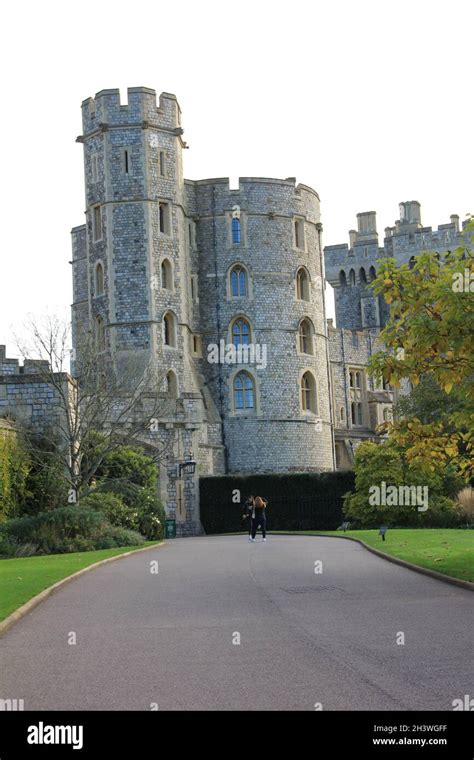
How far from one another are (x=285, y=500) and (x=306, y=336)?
11527 millimetres

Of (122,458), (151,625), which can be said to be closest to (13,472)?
(122,458)

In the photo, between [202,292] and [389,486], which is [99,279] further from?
[389,486]

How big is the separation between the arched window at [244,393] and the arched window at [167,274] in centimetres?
632

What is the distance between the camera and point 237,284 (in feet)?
190

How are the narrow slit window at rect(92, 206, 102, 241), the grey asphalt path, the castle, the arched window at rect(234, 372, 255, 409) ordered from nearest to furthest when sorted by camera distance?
the grey asphalt path → the castle → the narrow slit window at rect(92, 206, 102, 241) → the arched window at rect(234, 372, 255, 409)

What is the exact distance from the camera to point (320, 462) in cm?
5769

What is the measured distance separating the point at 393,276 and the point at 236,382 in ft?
129

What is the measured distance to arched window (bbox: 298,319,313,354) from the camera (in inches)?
2320

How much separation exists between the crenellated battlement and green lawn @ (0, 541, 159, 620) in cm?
2806

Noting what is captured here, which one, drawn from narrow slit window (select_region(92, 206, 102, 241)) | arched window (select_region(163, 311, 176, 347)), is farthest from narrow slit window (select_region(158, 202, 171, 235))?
arched window (select_region(163, 311, 176, 347))

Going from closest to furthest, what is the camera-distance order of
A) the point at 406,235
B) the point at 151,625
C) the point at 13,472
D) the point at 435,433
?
the point at 151,625, the point at 435,433, the point at 13,472, the point at 406,235

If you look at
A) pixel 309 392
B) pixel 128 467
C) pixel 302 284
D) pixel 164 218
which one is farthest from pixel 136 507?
pixel 302 284

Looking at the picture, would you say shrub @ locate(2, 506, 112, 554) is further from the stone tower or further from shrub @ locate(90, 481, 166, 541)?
the stone tower
